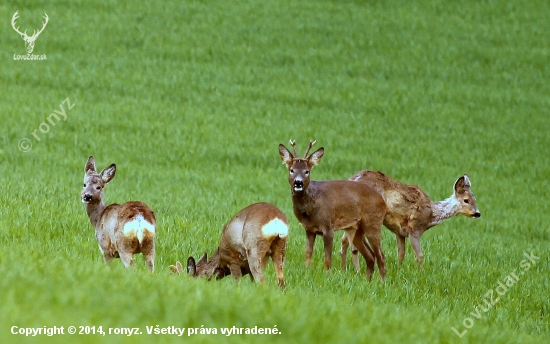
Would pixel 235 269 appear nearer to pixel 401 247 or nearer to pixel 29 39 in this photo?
pixel 401 247

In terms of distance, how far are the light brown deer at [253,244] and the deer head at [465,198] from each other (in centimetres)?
585

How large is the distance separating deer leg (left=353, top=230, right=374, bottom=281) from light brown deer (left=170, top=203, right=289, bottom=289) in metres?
2.41

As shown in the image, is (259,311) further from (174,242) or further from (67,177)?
(67,177)

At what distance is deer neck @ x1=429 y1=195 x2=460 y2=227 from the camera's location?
15.5 metres

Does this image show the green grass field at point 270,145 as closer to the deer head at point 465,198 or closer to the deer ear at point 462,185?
the deer head at point 465,198

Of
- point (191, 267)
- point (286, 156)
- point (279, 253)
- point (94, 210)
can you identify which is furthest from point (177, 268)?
point (286, 156)

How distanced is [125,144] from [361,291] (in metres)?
14.3

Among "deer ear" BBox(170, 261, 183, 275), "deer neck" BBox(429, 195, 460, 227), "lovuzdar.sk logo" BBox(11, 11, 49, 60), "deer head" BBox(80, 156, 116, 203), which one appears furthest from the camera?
"lovuzdar.sk logo" BBox(11, 11, 49, 60)

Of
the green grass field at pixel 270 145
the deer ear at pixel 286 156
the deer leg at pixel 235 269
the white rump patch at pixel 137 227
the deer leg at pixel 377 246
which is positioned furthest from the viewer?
the deer leg at pixel 377 246

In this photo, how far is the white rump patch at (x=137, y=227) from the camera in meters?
10.3

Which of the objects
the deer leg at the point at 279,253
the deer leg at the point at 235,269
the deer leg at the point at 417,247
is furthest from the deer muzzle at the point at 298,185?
the deer leg at the point at 417,247

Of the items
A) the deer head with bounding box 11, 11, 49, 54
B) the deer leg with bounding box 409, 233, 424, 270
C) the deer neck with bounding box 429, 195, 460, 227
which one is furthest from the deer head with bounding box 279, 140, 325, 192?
the deer head with bounding box 11, 11, 49, 54

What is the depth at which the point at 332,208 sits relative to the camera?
503 inches

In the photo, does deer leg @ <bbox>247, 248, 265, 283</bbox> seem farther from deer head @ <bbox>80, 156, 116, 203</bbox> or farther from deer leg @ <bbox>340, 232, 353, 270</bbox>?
deer leg @ <bbox>340, 232, 353, 270</bbox>
